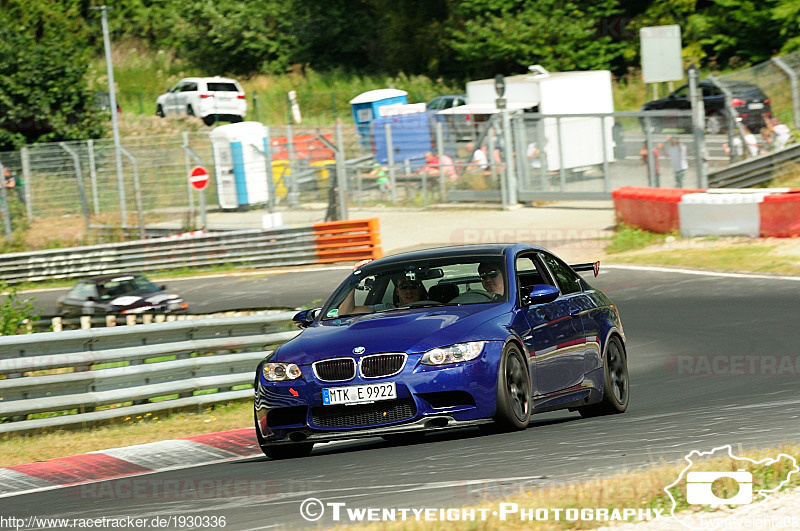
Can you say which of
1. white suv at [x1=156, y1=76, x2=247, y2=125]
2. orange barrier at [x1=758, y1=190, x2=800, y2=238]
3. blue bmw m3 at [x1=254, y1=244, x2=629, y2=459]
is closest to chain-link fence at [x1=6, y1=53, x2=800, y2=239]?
orange barrier at [x1=758, y1=190, x2=800, y2=238]

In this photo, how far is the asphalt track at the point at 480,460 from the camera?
21.4ft

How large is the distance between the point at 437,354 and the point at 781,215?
16255mm

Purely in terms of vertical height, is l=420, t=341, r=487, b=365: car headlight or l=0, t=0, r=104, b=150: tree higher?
l=0, t=0, r=104, b=150: tree

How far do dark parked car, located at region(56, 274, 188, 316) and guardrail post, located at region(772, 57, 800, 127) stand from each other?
13.6 m

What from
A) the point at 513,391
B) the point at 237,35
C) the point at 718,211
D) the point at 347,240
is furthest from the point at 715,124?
the point at 237,35

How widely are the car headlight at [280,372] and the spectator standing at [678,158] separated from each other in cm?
2246

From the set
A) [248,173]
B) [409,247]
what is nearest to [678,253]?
[409,247]

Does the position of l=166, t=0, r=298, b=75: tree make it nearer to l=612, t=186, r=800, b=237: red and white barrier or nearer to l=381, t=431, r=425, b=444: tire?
l=612, t=186, r=800, b=237: red and white barrier

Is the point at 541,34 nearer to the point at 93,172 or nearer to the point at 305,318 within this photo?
the point at 93,172

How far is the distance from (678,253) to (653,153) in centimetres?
712

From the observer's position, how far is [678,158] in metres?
29.9

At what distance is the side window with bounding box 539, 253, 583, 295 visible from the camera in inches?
392

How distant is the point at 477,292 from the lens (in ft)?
30.1

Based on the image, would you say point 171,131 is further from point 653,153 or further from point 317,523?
point 317,523
